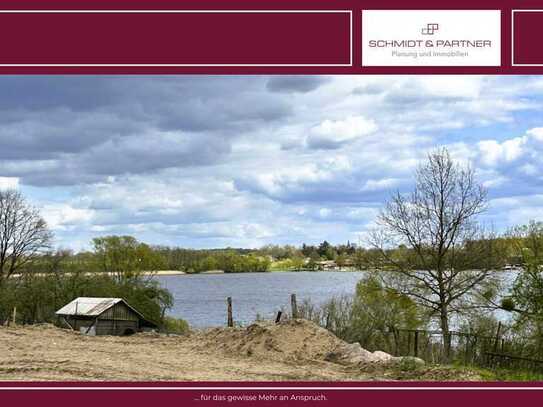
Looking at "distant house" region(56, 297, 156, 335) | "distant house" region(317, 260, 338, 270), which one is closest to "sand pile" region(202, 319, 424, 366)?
"distant house" region(56, 297, 156, 335)

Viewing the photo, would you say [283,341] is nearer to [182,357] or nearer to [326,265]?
[182,357]

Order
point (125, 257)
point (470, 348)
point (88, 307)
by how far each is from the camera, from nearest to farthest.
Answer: point (470, 348) < point (88, 307) < point (125, 257)

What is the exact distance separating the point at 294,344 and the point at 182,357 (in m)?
3.37

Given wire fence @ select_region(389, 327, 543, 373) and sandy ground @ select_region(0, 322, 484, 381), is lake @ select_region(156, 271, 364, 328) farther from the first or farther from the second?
sandy ground @ select_region(0, 322, 484, 381)

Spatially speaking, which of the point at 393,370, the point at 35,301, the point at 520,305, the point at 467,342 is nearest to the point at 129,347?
the point at 393,370

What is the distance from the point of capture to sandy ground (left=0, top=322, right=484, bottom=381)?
15.4 m

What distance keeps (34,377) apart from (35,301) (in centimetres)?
3049

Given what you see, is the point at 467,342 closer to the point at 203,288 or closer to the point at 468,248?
the point at 468,248

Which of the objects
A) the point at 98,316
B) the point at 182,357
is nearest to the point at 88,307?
the point at 98,316

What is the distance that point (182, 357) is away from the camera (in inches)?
776

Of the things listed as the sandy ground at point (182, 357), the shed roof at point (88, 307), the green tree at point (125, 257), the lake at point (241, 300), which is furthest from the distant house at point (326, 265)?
the sandy ground at point (182, 357)

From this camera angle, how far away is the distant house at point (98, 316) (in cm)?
3431

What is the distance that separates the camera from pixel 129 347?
23.0m

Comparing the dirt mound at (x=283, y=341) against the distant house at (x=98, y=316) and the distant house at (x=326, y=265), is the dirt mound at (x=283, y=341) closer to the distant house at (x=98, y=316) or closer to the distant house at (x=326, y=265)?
the distant house at (x=98, y=316)
